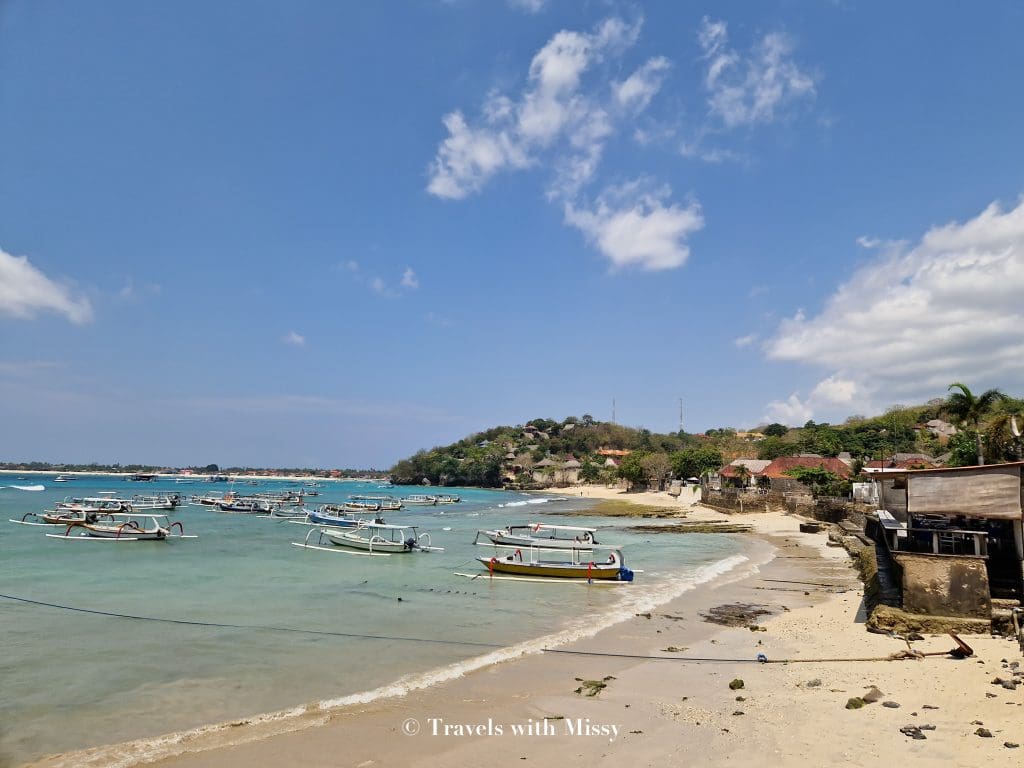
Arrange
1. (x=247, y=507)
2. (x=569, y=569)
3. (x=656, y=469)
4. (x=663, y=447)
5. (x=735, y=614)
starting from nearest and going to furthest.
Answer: (x=735, y=614) < (x=569, y=569) < (x=247, y=507) < (x=656, y=469) < (x=663, y=447)

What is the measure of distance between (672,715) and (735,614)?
8.56 m

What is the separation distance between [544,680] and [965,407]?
32.8 m

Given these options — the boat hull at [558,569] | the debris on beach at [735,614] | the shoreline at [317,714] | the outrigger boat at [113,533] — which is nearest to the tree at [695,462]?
the boat hull at [558,569]

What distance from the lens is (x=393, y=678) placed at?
11.8 m

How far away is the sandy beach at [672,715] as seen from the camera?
7590mm

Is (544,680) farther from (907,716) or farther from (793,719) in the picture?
(907,716)

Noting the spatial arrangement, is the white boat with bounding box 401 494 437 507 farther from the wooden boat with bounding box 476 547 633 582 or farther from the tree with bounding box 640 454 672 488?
the wooden boat with bounding box 476 547 633 582

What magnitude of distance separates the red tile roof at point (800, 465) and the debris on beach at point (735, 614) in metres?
45.8

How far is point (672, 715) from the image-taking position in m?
9.05

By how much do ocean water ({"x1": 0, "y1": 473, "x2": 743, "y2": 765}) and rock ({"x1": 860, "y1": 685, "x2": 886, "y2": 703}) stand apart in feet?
23.1

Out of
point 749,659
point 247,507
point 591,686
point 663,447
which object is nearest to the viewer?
point 591,686

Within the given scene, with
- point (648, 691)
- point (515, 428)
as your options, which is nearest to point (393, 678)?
point (648, 691)

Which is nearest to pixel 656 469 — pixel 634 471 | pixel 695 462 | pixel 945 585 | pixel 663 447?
pixel 634 471

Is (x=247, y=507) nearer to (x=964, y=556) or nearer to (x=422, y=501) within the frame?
(x=422, y=501)
